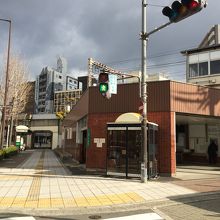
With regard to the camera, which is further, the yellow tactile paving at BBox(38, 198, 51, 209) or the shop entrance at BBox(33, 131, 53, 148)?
the shop entrance at BBox(33, 131, 53, 148)

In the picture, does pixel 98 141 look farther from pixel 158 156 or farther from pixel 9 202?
pixel 9 202

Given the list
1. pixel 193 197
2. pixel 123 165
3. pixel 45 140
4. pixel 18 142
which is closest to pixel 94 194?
pixel 193 197

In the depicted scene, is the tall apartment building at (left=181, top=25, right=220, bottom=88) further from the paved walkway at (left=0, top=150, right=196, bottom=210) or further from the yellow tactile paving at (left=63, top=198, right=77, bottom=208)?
the yellow tactile paving at (left=63, top=198, right=77, bottom=208)

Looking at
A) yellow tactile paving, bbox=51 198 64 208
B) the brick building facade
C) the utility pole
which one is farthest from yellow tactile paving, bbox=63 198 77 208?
the brick building facade

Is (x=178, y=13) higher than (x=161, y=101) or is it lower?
higher

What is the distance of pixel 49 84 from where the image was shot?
106m

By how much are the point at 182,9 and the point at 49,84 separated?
3898 inches

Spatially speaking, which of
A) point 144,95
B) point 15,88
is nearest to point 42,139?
point 15,88

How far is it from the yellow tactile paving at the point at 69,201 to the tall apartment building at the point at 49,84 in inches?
3731

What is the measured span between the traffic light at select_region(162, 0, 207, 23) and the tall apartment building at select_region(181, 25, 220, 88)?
22.2 meters

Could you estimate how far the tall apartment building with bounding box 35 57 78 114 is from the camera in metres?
106

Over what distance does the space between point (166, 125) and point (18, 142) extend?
32.7m

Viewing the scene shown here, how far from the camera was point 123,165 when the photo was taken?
1560 cm

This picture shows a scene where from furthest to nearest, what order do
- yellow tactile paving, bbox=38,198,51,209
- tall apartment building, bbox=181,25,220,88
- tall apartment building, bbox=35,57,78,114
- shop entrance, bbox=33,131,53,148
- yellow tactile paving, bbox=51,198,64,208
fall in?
tall apartment building, bbox=35,57,78,114, shop entrance, bbox=33,131,53,148, tall apartment building, bbox=181,25,220,88, yellow tactile paving, bbox=51,198,64,208, yellow tactile paving, bbox=38,198,51,209
